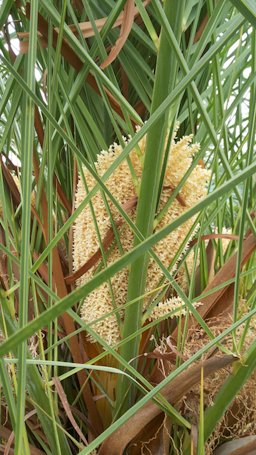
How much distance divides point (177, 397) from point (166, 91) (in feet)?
0.42

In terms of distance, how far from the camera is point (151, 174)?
21 cm

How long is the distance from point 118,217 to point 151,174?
4 cm

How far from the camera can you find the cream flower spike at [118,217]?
24 centimetres

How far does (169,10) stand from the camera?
0.19 meters

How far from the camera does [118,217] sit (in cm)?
25

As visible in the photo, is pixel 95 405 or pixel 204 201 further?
pixel 95 405

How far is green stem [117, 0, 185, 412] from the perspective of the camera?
19 cm

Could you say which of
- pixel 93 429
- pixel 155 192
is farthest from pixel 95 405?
pixel 155 192

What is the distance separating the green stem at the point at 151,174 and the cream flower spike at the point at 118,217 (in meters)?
0.01

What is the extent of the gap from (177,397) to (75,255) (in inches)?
3.0

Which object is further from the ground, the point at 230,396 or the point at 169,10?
the point at 169,10

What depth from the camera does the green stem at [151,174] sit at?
0.63 feet

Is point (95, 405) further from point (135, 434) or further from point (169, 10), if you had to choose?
point (169, 10)

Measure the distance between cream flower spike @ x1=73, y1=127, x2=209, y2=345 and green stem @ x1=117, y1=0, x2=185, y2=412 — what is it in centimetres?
1
